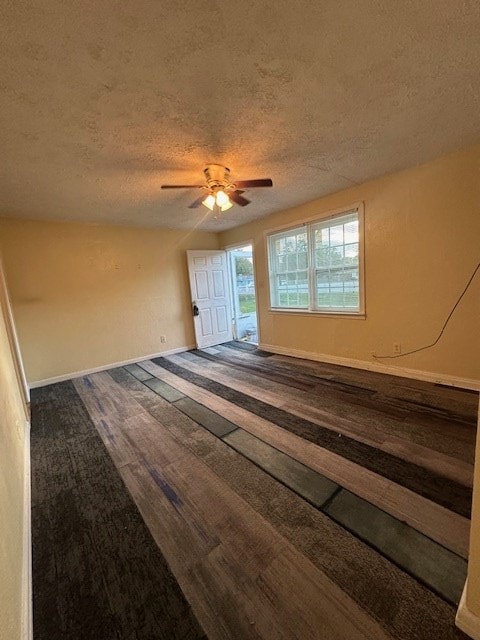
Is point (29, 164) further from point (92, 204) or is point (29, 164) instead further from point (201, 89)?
point (201, 89)

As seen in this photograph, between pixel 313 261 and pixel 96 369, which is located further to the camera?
pixel 96 369

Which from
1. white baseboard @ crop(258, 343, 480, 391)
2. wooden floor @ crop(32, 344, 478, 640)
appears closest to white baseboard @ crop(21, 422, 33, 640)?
wooden floor @ crop(32, 344, 478, 640)

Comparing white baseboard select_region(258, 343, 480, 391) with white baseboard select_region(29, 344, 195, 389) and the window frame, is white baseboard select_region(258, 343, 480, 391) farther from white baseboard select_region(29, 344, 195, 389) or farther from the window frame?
white baseboard select_region(29, 344, 195, 389)

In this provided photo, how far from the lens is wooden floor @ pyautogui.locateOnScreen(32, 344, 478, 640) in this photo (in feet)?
3.54

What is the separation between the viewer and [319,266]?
3998mm

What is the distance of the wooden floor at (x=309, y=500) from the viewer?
3.54ft

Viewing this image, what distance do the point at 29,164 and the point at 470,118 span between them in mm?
3641

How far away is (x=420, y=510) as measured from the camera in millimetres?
1472

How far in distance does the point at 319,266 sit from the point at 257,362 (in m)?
1.82

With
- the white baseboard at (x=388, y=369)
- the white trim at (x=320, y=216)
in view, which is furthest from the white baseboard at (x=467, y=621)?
the white trim at (x=320, y=216)

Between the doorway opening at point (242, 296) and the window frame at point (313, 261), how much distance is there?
1474mm

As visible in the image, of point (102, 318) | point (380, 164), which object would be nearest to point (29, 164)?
point (102, 318)

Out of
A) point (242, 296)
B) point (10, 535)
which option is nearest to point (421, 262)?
point (10, 535)

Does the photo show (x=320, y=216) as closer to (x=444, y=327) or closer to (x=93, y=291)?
(x=444, y=327)
